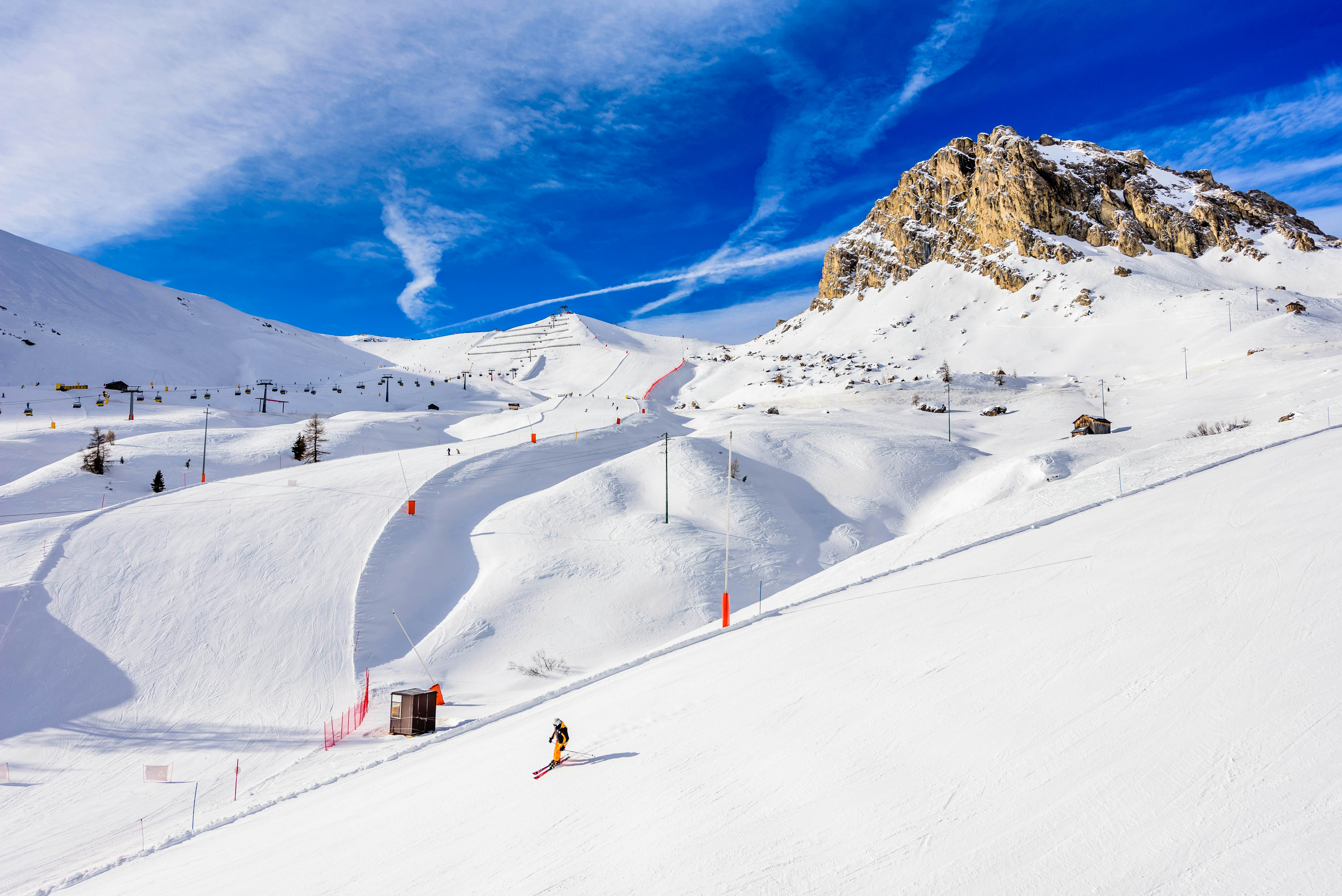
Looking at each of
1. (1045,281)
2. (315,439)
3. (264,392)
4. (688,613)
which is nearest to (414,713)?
(688,613)

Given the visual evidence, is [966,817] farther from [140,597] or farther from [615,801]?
[140,597]

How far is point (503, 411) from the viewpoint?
252 feet

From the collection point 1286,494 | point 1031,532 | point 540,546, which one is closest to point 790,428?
point 540,546

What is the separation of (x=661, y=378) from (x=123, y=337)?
86.0 meters

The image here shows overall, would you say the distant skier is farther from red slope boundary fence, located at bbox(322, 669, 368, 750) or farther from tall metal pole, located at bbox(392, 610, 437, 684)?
tall metal pole, located at bbox(392, 610, 437, 684)

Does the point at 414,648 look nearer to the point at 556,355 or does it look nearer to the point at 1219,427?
the point at 1219,427

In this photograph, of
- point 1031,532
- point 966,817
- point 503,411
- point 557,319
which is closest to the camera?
point 966,817

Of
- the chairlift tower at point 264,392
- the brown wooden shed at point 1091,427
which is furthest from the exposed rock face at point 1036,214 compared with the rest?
the chairlift tower at point 264,392

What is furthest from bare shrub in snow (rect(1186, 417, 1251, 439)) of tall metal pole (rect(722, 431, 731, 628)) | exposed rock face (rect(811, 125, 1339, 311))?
exposed rock face (rect(811, 125, 1339, 311))

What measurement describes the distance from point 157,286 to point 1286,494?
18015 centimetres

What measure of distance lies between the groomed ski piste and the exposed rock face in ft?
219

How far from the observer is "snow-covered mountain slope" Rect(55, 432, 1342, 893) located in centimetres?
504

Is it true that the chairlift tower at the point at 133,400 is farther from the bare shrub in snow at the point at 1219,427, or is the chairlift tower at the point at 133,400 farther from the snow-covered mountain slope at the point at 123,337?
the bare shrub in snow at the point at 1219,427

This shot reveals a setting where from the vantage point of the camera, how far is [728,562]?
2762 cm
